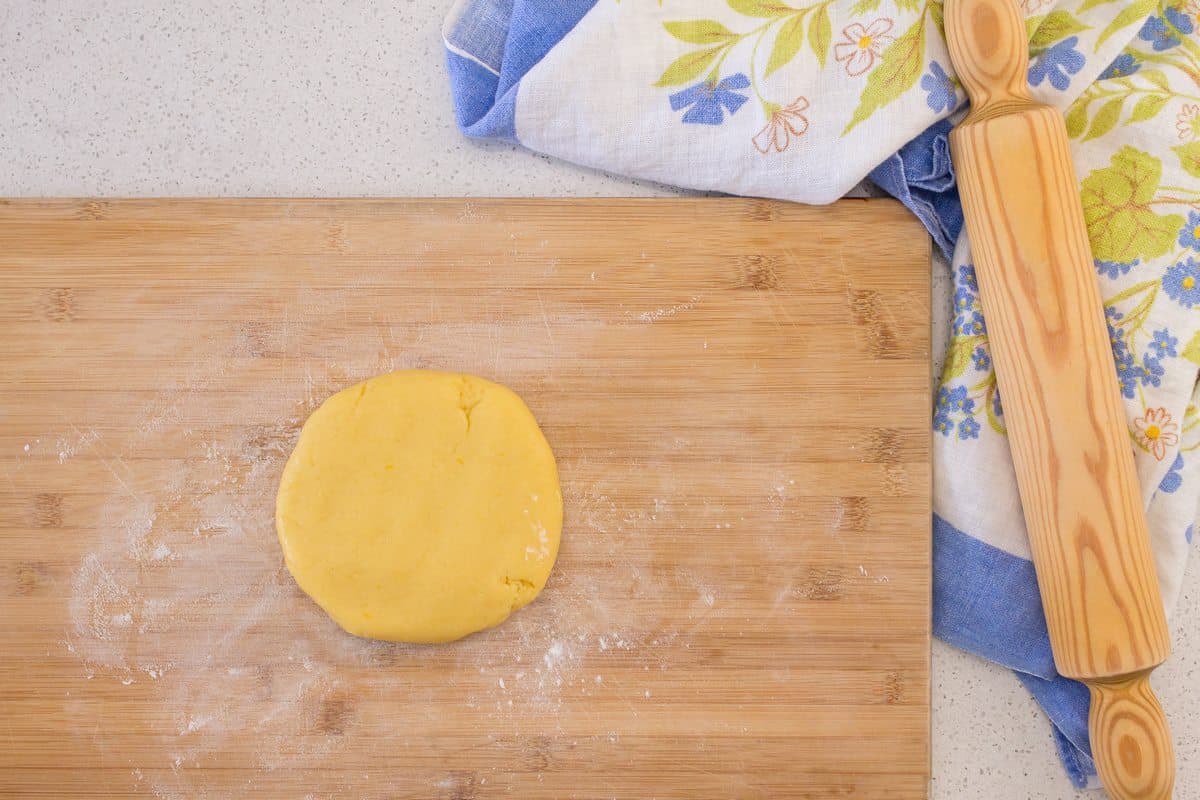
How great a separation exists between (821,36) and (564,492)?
1.92ft

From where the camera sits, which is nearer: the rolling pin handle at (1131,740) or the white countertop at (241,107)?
the rolling pin handle at (1131,740)

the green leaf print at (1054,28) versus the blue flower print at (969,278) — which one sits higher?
the green leaf print at (1054,28)

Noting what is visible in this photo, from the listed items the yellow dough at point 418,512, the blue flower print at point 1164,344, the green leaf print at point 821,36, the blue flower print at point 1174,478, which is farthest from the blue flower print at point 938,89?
the yellow dough at point 418,512

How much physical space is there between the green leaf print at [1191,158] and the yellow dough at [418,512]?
0.76m

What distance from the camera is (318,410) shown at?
993 millimetres

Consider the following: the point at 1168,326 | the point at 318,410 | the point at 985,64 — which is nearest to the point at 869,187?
the point at 985,64

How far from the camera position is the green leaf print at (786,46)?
3.35 ft

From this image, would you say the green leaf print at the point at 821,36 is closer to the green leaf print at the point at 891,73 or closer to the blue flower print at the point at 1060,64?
the green leaf print at the point at 891,73

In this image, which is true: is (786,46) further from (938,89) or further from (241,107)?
(241,107)

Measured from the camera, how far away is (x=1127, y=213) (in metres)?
0.99

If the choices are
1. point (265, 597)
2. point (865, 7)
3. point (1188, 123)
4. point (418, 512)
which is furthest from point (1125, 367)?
point (265, 597)

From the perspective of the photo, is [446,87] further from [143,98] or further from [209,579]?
[209,579]

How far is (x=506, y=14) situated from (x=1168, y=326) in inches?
32.1

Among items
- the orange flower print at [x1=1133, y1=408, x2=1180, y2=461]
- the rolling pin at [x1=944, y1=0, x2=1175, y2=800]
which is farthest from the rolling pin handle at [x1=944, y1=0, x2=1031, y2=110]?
the orange flower print at [x1=1133, y1=408, x2=1180, y2=461]
